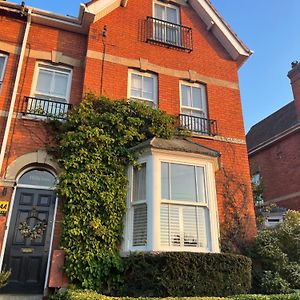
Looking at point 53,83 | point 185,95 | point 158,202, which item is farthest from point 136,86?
point 158,202

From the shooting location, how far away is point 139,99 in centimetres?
934

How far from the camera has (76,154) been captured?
24.3 ft

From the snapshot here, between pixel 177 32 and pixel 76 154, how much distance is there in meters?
6.13

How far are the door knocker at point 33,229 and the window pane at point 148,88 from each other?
185 inches

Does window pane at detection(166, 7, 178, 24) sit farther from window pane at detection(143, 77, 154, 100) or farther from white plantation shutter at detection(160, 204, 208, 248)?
white plantation shutter at detection(160, 204, 208, 248)

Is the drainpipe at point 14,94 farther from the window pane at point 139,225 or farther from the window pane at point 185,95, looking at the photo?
the window pane at point 185,95

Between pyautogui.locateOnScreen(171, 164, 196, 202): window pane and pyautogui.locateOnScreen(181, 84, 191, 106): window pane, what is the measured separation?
9.67 feet

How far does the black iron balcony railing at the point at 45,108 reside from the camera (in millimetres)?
8164

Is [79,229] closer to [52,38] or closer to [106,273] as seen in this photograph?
[106,273]

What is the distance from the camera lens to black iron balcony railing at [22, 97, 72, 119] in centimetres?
816

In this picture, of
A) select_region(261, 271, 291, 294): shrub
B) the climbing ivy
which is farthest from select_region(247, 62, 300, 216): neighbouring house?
the climbing ivy

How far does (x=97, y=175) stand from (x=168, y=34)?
19.7ft

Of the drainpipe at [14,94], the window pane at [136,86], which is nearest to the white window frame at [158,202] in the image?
the window pane at [136,86]

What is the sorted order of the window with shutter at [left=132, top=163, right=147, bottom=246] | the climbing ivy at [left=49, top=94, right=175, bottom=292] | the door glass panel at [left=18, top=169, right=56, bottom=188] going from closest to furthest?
the climbing ivy at [left=49, top=94, right=175, bottom=292], the window with shutter at [left=132, top=163, right=147, bottom=246], the door glass panel at [left=18, top=169, right=56, bottom=188]
